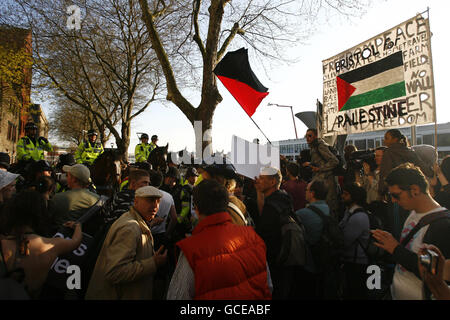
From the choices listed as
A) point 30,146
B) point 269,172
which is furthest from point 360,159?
point 30,146

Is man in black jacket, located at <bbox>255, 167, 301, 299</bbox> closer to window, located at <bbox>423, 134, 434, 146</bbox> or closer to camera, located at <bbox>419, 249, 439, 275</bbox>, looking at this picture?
camera, located at <bbox>419, 249, 439, 275</bbox>

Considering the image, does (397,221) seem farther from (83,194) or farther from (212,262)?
(83,194)

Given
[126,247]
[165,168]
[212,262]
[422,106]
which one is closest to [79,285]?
[126,247]

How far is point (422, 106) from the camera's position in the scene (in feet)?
14.5

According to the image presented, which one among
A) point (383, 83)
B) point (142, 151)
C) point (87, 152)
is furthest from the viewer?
point (142, 151)

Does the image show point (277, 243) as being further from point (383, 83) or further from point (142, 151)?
point (142, 151)

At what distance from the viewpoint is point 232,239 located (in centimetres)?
194

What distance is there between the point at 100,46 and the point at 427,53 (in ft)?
58.1

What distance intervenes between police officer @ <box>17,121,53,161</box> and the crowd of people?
132 centimetres

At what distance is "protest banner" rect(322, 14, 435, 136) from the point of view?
448cm

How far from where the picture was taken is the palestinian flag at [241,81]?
602 centimetres

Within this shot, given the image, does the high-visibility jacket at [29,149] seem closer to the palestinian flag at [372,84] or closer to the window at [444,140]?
the palestinian flag at [372,84]

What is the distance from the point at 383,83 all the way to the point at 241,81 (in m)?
2.52

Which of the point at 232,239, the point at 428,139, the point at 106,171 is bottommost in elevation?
the point at 232,239
